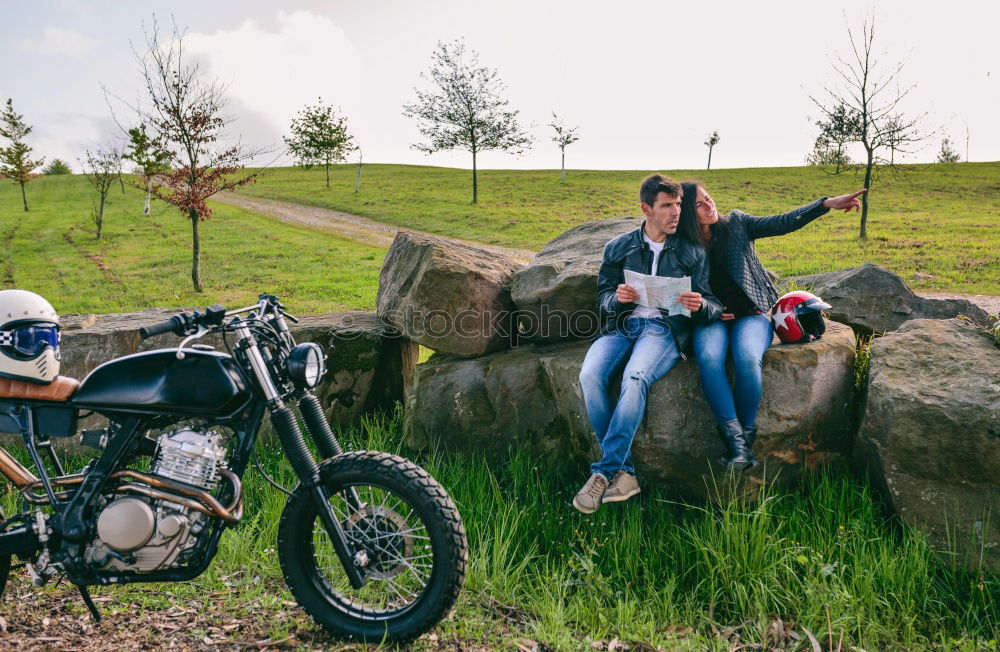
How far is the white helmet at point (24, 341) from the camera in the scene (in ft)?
10.5

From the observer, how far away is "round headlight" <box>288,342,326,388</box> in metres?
2.91

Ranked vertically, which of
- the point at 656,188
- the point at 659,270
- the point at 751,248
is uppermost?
the point at 656,188

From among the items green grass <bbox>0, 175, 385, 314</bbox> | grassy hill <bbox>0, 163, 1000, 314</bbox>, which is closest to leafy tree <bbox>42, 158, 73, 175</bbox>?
grassy hill <bbox>0, 163, 1000, 314</bbox>

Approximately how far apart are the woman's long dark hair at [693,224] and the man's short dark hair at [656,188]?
0.47ft

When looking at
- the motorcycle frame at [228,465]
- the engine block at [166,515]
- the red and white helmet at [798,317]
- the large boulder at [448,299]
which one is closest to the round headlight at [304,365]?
the motorcycle frame at [228,465]

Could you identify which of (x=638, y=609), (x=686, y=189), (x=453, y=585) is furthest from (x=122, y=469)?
(x=686, y=189)

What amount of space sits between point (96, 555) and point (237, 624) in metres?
0.76

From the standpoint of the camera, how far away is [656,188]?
4457mm

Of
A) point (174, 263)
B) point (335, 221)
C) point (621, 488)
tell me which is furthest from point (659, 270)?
point (335, 221)

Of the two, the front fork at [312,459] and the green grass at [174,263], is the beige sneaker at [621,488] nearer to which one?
the front fork at [312,459]

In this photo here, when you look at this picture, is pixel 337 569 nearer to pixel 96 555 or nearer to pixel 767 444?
pixel 96 555

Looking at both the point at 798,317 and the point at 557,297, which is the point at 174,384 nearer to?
the point at 557,297

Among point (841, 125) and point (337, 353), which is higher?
point (841, 125)

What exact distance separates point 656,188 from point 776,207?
29.2m
